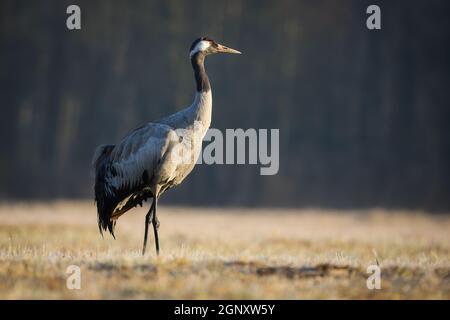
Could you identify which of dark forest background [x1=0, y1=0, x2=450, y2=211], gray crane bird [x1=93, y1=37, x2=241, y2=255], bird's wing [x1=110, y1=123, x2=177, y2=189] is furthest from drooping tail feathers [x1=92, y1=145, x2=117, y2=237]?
dark forest background [x1=0, y1=0, x2=450, y2=211]

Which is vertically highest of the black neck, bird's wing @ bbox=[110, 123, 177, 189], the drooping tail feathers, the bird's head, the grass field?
the bird's head

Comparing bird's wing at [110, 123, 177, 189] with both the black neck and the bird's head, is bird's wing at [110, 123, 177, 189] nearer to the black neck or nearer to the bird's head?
the black neck

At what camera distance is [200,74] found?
10562mm

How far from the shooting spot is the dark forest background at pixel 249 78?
3256 cm

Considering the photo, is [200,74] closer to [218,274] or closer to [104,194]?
[104,194]

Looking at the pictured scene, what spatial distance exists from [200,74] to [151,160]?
4.74 feet

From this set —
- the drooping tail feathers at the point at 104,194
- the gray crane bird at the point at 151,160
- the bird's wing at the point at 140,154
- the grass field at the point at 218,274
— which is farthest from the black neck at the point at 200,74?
the grass field at the point at 218,274

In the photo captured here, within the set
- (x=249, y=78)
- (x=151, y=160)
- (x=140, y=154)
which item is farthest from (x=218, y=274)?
(x=249, y=78)

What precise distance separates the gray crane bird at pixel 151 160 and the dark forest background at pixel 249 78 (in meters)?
21.2

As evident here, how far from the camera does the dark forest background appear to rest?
32.6m

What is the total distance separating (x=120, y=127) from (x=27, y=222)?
52.0ft

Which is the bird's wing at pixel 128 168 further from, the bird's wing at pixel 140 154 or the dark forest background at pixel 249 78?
the dark forest background at pixel 249 78
